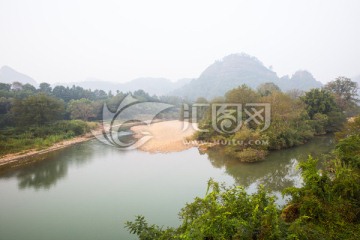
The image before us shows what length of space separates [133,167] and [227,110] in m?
11.6

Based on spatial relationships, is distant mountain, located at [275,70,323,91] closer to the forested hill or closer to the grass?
the forested hill

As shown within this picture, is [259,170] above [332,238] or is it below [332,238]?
below

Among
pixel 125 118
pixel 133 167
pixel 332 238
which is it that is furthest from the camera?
pixel 125 118

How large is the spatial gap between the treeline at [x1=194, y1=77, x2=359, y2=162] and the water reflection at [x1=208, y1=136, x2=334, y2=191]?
2.48 feet

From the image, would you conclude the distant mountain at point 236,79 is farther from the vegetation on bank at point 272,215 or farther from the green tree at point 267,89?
the vegetation on bank at point 272,215

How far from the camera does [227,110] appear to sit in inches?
965

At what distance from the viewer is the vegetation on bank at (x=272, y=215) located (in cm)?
→ 476

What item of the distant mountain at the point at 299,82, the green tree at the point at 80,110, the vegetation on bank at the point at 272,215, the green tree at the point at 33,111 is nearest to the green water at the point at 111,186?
the vegetation on bank at the point at 272,215

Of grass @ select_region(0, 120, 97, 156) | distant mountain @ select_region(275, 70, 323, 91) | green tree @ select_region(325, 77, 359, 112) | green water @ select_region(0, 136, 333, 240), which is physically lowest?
green water @ select_region(0, 136, 333, 240)

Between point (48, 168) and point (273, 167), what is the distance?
17.6 m

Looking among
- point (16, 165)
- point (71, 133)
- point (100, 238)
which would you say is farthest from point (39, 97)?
point (100, 238)

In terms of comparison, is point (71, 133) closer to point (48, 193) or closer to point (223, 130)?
point (48, 193)

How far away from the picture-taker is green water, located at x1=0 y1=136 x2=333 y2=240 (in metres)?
10.4

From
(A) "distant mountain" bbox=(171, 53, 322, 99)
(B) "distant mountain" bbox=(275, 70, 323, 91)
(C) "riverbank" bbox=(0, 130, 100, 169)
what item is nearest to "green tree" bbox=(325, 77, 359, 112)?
(C) "riverbank" bbox=(0, 130, 100, 169)
